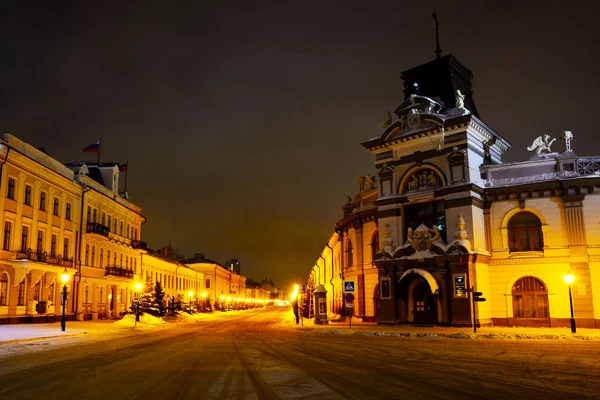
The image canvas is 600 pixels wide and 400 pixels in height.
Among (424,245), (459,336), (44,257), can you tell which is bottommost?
(459,336)

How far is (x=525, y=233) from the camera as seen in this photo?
32750mm

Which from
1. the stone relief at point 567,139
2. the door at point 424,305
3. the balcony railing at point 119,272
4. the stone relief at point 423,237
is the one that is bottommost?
the door at point 424,305

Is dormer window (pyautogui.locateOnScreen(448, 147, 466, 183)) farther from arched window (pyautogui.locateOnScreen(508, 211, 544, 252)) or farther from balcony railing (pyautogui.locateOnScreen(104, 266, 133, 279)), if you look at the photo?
balcony railing (pyautogui.locateOnScreen(104, 266, 133, 279))

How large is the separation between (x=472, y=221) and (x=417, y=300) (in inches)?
249

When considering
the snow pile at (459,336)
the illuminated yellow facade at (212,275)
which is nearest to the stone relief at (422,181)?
the snow pile at (459,336)

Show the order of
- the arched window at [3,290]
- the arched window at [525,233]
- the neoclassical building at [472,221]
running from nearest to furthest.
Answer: the neoclassical building at [472,221], the arched window at [525,233], the arched window at [3,290]

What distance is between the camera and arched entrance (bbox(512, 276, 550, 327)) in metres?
31.3

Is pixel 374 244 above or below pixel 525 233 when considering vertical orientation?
above

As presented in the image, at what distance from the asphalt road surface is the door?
1326 centimetres

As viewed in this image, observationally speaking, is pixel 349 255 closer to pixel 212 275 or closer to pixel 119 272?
pixel 119 272

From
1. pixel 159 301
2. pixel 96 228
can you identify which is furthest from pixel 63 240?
pixel 159 301

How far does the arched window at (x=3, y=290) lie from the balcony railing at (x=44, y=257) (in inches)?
65.2

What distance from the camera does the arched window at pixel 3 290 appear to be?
3375cm

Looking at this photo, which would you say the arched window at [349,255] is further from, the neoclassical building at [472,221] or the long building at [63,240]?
the long building at [63,240]
